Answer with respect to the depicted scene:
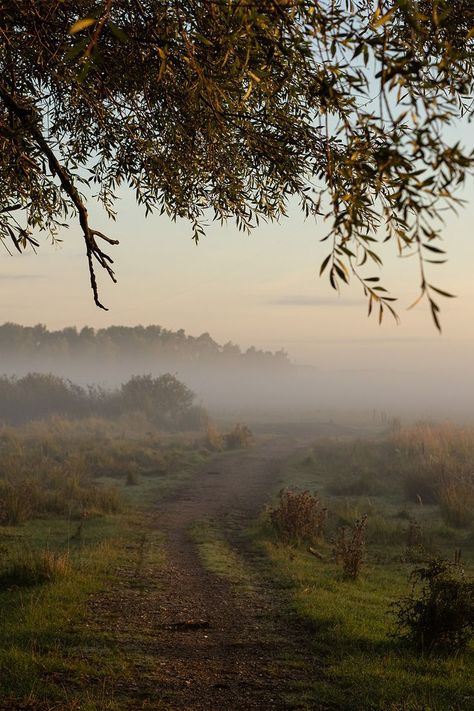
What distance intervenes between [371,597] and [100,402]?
44.5 m

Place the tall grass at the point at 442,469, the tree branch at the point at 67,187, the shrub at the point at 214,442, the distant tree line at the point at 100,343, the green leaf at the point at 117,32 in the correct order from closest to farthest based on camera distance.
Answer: the green leaf at the point at 117,32, the tree branch at the point at 67,187, the tall grass at the point at 442,469, the shrub at the point at 214,442, the distant tree line at the point at 100,343

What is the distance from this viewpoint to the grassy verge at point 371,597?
269 inches

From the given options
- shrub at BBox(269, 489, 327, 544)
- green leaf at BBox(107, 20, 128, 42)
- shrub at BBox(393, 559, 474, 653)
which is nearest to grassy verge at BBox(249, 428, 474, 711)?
shrub at BBox(393, 559, 474, 653)

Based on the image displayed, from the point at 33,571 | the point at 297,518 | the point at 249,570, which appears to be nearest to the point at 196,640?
the point at 33,571

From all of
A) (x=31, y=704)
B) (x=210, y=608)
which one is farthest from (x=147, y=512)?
(x=31, y=704)

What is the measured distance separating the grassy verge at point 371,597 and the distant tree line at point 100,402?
97.2 ft

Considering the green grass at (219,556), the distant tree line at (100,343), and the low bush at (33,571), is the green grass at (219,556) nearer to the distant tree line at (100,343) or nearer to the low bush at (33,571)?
the low bush at (33,571)

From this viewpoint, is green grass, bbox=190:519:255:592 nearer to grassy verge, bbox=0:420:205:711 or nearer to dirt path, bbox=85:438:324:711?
dirt path, bbox=85:438:324:711

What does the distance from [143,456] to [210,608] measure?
20358 mm

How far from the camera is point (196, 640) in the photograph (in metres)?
8.40

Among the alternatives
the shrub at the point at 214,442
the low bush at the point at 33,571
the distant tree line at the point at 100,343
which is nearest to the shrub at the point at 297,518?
the low bush at the point at 33,571

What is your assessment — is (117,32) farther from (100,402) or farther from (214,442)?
(100,402)

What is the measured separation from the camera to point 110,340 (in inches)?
5576

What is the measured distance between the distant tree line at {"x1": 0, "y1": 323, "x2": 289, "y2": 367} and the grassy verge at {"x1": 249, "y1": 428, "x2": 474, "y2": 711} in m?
118
